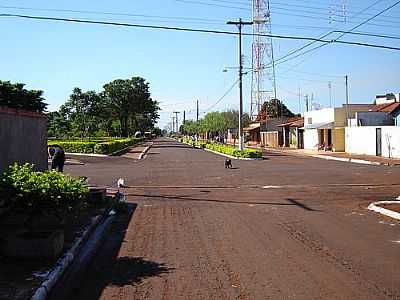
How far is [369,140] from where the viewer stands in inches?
1652

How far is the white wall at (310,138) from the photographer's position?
185ft

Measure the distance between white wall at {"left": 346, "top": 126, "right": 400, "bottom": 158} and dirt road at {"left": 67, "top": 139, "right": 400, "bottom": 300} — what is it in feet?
71.6

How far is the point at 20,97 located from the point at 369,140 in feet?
101

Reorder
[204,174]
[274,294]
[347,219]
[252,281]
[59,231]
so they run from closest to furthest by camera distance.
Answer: [274,294] → [252,281] → [59,231] → [347,219] → [204,174]

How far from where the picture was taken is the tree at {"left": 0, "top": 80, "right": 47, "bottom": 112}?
46.2m

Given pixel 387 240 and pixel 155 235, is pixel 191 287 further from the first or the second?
pixel 387 240

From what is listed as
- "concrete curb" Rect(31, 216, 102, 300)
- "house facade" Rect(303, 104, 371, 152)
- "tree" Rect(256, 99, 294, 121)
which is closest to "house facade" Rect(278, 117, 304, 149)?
"house facade" Rect(303, 104, 371, 152)

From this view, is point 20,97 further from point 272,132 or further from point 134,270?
point 134,270

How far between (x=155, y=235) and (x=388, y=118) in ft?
Answer: 130

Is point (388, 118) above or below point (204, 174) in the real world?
above

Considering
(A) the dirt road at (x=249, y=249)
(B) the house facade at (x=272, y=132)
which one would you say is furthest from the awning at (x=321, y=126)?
(A) the dirt road at (x=249, y=249)

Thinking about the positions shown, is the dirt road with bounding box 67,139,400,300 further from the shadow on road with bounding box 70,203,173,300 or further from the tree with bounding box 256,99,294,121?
the tree with bounding box 256,99,294,121

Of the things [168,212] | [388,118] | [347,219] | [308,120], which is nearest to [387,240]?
[347,219]

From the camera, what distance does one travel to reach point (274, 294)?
6188 mm
